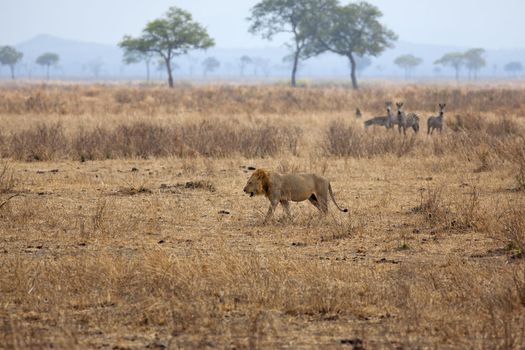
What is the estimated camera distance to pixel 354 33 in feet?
233

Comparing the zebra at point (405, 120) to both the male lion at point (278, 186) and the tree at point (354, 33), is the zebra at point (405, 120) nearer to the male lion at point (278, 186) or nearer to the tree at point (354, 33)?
the male lion at point (278, 186)

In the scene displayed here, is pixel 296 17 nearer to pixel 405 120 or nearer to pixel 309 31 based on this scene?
pixel 309 31

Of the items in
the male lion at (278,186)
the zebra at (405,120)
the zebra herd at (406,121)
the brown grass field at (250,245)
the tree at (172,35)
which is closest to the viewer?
the brown grass field at (250,245)

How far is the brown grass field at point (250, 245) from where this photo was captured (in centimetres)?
650

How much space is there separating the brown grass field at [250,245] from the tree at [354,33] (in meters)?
51.7

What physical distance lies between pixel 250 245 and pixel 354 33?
62904mm

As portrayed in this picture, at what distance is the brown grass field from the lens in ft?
21.3

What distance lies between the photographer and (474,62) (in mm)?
174750

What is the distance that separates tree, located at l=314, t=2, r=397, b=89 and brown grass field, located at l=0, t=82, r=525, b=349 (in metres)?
51.7

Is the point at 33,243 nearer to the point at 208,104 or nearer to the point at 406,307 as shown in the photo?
the point at 406,307

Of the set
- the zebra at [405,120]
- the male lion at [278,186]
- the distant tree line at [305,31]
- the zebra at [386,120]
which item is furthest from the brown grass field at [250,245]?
the distant tree line at [305,31]

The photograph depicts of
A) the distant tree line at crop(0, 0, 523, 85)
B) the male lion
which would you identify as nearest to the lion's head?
the male lion

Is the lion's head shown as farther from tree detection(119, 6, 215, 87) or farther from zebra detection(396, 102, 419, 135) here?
tree detection(119, 6, 215, 87)

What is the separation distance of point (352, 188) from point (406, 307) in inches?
286
